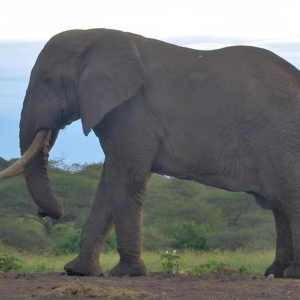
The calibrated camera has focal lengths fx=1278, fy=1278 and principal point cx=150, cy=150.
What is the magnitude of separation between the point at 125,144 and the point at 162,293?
1770 millimetres

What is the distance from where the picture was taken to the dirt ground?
8.48 m

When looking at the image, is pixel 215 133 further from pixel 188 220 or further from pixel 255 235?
pixel 188 220

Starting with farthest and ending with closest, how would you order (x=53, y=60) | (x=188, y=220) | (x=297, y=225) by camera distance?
(x=188, y=220)
(x=53, y=60)
(x=297, y=225)

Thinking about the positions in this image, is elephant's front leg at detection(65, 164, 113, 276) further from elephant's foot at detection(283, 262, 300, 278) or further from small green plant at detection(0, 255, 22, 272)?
elephant's foot at detection(283, 262, 300, 278)

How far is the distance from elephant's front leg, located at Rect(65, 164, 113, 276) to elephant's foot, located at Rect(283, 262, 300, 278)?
1617 mm

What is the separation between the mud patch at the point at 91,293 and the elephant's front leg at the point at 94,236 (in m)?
2.05

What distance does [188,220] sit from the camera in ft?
76.5

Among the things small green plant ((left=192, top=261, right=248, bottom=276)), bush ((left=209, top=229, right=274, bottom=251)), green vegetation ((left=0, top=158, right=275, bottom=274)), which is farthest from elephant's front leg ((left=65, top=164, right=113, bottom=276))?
bush ((left=209, top=229, right=274, bottom=251))

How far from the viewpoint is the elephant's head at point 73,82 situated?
10.4m

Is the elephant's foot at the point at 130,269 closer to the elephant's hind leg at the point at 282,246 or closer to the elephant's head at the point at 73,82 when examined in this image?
the elephant's head at the point at 73,82

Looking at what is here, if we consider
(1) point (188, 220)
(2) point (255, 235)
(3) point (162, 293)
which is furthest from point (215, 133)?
(1) point (188, 220)

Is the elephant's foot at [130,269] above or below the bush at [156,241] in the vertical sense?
below

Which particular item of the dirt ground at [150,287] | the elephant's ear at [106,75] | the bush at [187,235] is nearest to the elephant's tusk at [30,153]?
the elephant's ear at [106,75]

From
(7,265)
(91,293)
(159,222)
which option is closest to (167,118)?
(91,293)
